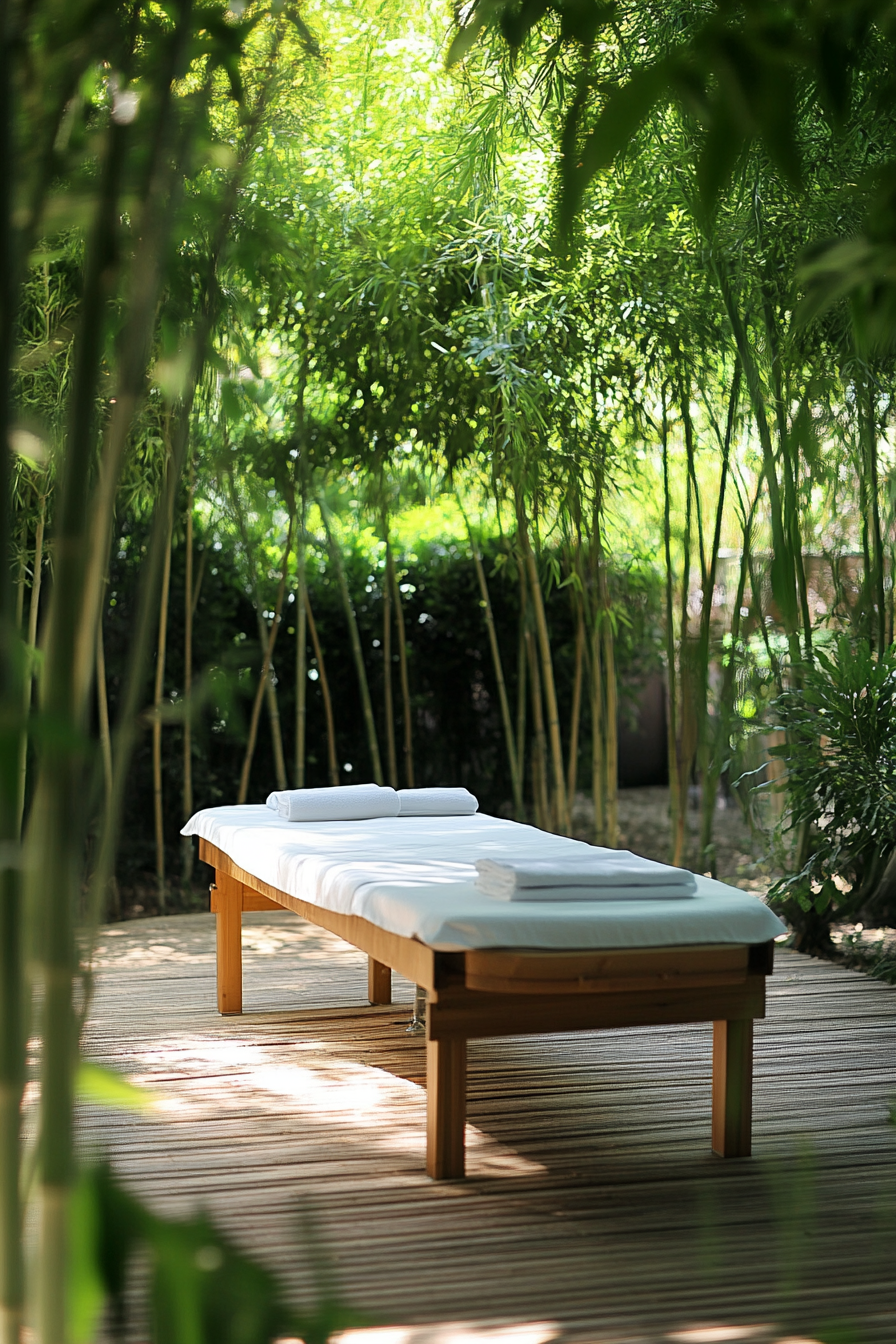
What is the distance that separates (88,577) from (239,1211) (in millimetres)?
1643

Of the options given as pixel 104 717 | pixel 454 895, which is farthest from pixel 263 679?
pixel 454 895

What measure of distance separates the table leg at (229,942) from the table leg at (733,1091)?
4.65ft

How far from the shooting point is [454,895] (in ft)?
8.00

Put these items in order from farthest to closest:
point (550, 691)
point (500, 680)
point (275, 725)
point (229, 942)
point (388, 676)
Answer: point (388, 676)
point (500, 680)
point (275, 725)
point (550, 691)
point (229, 942)

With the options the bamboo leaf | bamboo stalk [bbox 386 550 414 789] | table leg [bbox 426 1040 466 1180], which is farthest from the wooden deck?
bamboo stalk [bbox 386 550 414 789]

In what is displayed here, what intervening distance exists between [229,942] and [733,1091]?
58.9 inches

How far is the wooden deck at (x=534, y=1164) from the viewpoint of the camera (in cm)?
184

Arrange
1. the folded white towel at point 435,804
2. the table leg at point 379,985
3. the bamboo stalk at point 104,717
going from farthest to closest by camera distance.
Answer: the bamboo stalk at point 104,717
the folded white towel at point 435,804
the table leg at point 379,985

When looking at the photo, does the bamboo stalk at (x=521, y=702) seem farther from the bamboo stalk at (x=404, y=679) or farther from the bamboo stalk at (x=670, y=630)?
the bamboo stalk at (x=670, y=630)

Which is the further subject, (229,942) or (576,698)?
(576,698)

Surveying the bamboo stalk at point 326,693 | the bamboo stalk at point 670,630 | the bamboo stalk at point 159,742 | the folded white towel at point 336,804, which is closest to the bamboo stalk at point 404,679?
the bamboo stalk at point 326,693

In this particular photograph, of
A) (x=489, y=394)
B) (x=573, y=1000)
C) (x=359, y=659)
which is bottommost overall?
(x=573, y=1000)

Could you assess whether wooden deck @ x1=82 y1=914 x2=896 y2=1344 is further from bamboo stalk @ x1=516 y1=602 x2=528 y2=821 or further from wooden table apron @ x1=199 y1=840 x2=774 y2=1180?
bamboo stalk @ x1=516 y1=602 x2=528 y2=821

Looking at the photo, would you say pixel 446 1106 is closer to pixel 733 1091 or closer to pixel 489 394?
pixel 733 1091
